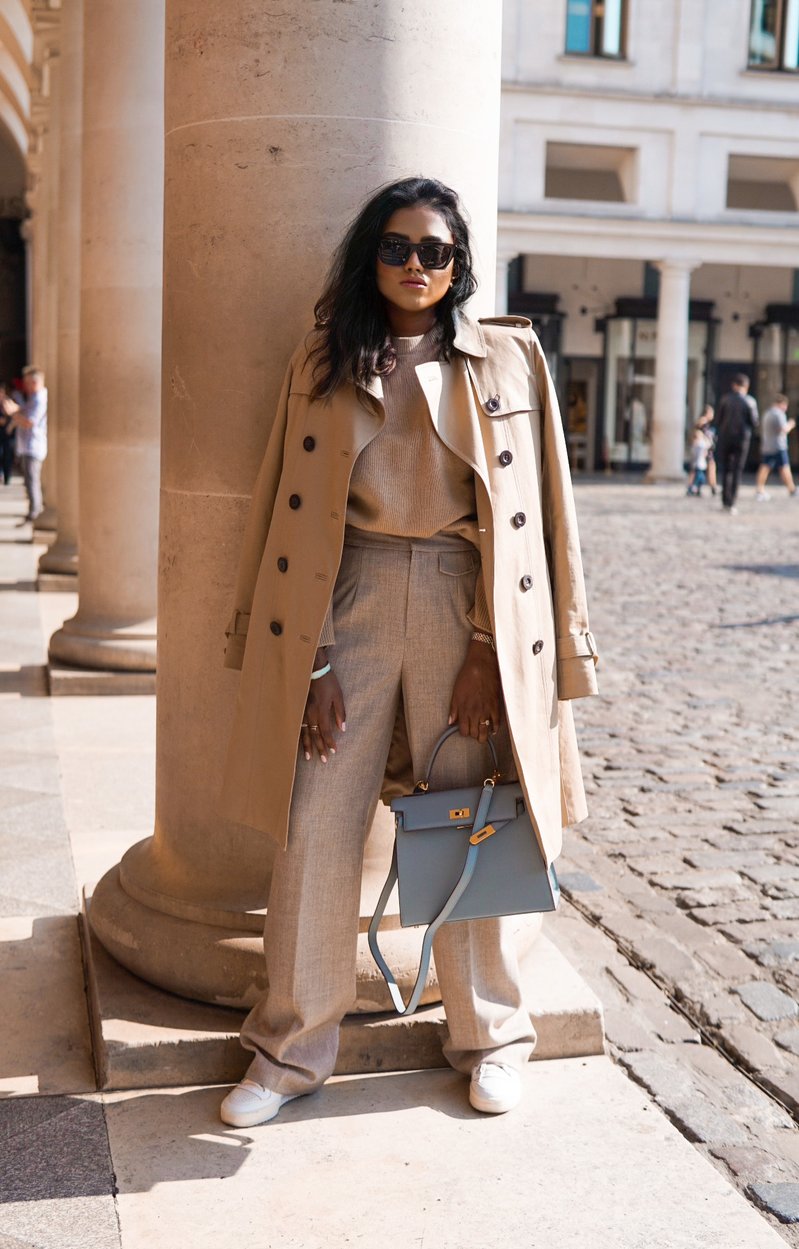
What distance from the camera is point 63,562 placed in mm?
12539

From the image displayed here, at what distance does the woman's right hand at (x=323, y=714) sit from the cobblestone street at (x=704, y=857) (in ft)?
4.30

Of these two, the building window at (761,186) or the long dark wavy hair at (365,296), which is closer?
the long dark wavy hair at (365,296)

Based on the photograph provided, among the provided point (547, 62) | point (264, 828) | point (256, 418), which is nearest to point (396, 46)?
point (256, 418)

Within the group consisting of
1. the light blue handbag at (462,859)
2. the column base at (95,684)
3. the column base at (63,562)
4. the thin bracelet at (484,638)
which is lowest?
the column base at (95,684)

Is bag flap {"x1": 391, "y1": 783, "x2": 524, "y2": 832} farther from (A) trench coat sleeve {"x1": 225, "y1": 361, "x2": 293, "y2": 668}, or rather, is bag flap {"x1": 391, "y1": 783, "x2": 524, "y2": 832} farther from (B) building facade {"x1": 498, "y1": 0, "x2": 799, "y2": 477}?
(B) building facade {"x1": 498, "y1": 0, "x2": 799, "y2": 477}

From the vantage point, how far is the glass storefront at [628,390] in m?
37.0

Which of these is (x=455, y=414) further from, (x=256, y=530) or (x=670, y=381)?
(x=670, y=381)

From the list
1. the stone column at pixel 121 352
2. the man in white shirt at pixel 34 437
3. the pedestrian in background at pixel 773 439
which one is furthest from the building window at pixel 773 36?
the stone column at pixel 121 352

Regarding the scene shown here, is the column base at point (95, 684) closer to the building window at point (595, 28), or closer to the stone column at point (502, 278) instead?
the stone column at point (502, 278)

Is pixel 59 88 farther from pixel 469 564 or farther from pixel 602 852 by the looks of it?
pixel 469 564

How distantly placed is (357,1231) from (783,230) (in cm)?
3438

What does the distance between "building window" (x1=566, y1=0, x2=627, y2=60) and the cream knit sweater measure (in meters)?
33.0

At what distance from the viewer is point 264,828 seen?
3.38m

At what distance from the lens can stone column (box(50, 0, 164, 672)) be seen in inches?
336
